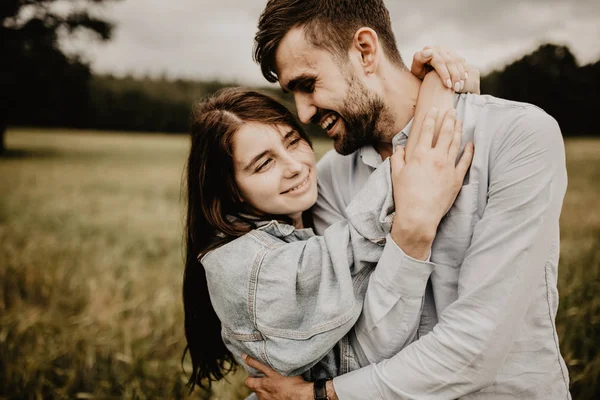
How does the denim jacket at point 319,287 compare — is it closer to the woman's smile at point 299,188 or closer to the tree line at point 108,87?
the woman's smile at point 299,188

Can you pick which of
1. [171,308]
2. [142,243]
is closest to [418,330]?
[171,308]

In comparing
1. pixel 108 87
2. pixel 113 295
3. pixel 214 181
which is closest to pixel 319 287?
pixel 214 181

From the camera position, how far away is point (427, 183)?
4.87 ft

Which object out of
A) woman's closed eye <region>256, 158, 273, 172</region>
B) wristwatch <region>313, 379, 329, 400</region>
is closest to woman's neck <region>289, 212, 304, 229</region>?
woman's closed eye <region>256, 158, 273, 172</region>

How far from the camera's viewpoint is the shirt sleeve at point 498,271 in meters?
1.41

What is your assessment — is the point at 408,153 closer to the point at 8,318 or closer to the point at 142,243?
the point at 8,318

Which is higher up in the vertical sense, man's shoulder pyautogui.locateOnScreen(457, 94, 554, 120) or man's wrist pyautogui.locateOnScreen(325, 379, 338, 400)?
man's shoulder pyautogui.locateOnScreen(457, 94, 554, 120)

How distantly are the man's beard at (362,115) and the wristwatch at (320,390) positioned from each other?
1085 millimetres

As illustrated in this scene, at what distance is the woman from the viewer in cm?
158

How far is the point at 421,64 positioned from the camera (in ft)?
6.30

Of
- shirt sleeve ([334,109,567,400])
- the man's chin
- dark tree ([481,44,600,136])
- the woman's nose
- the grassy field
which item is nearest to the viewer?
shirt sleeve ([334,109,567,400])

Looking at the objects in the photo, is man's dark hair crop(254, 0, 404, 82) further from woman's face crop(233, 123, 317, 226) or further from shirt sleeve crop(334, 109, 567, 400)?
shirt sleeve crop(334, 109, 567, 400)

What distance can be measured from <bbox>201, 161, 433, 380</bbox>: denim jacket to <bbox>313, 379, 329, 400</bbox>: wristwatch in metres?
0.08

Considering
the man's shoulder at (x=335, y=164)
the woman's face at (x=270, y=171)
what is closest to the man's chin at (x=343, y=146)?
the man's shoulder at (x=335, y=164)
